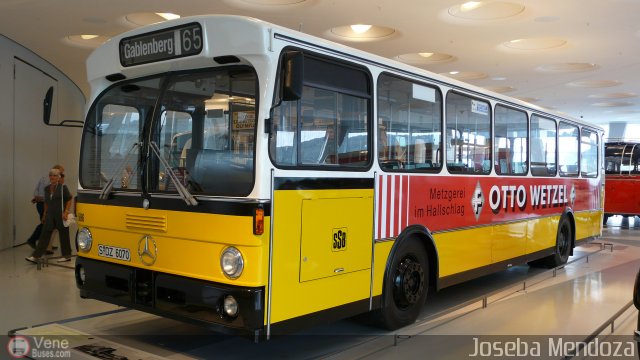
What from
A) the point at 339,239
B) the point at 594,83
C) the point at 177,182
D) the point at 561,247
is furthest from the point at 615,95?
the point at 177,182

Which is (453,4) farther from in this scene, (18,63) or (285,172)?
(18,63)

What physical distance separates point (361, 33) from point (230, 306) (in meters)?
11.6

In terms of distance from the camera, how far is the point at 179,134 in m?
4.37

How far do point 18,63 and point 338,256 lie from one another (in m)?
10.5

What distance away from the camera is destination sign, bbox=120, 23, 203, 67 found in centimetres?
414

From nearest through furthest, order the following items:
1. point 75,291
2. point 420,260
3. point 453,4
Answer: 1. point 420,260
2. point 75,291
3. point 453,4

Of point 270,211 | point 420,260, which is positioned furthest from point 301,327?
point 420,260

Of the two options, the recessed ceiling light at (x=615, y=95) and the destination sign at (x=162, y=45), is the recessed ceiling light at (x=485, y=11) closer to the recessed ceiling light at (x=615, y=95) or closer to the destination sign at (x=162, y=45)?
the destination sign at (x=162, y=45)

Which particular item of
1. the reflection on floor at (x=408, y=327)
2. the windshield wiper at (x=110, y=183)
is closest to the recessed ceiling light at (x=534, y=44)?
the reflection on floor at (x=408, y=327)

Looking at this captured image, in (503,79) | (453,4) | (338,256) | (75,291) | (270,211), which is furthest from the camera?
(503,79)

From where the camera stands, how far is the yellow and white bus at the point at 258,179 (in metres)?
3.91

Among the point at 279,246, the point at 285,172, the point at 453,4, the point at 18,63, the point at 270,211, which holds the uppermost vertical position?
the point at 453,4

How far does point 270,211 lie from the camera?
3898 millimetres

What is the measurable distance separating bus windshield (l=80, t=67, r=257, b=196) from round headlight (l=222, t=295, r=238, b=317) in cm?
72
